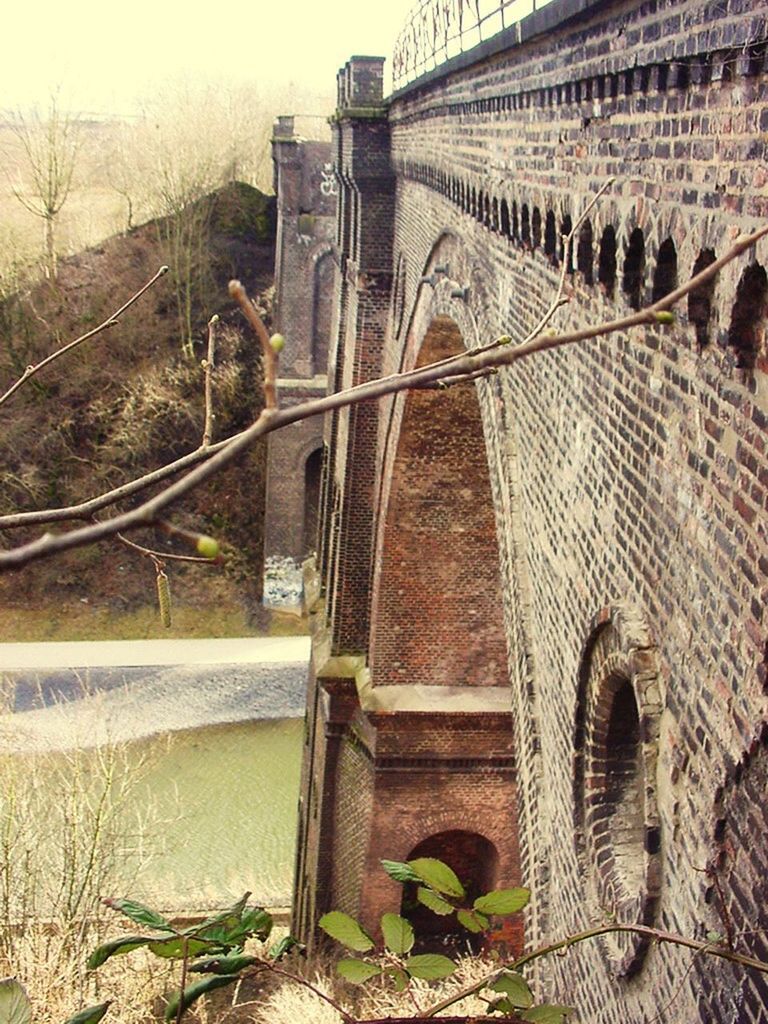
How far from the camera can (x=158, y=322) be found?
26125mm

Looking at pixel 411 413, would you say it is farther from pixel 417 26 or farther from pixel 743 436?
pixel 743 436

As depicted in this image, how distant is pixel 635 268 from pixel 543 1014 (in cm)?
225

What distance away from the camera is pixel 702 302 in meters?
2.80

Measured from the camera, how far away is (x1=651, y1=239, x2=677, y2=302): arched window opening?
305cm

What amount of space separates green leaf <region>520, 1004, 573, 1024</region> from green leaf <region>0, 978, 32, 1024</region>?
111cm

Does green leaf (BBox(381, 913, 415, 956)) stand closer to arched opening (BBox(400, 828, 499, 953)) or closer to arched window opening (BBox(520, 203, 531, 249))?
arched window opening (BBox(520, 203, 531, 249))

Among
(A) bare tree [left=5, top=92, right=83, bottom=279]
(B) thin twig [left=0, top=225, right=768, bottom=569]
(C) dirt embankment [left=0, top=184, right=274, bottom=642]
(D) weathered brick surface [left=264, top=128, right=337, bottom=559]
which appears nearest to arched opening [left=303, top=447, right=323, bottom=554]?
(D) weathered brick surface [left=264, top=128, right=337, bottom=559]

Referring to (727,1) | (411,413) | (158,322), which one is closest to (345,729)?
(411,413)

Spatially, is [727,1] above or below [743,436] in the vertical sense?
above

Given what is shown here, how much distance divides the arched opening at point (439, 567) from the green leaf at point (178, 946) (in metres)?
7.46

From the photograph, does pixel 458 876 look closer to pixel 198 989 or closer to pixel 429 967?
pixel 429 967

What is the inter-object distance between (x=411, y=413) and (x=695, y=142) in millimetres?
6754

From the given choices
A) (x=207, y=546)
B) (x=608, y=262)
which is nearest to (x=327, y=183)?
(x=608, y=262)

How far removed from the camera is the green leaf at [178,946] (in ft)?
7.43
